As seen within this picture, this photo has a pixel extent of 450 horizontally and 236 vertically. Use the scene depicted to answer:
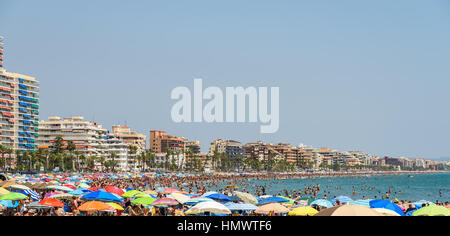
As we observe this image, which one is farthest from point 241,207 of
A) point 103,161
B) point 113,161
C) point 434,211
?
point 103,161

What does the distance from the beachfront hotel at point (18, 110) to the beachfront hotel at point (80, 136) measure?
39.2ft

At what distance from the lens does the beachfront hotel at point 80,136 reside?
131 m

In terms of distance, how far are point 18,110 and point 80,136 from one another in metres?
19.4

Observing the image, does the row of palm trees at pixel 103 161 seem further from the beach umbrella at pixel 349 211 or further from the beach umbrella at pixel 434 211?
the beach umbrella at pixel 349 211

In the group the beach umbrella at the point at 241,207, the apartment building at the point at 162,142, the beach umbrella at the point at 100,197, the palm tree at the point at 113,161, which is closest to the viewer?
the beach umbrella at the point at 241,207

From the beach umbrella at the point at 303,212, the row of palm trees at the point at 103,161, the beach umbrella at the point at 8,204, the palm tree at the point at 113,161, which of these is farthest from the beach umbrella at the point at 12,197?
the palm tree at the point at 113,161

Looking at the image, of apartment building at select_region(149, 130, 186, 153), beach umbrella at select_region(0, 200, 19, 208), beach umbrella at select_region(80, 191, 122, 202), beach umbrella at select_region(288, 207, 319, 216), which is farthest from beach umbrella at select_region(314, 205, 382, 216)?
apartment building at select_region(149, 130, 186, 153)

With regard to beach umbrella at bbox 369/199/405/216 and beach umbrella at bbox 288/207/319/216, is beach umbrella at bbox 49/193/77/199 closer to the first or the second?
beach umbrella at bbox 288/207/319/216

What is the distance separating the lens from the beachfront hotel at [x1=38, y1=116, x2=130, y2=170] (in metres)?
131

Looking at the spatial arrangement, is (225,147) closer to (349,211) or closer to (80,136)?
(80,136)

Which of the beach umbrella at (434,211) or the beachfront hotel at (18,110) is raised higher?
the beachfront hotel at (18,110)
